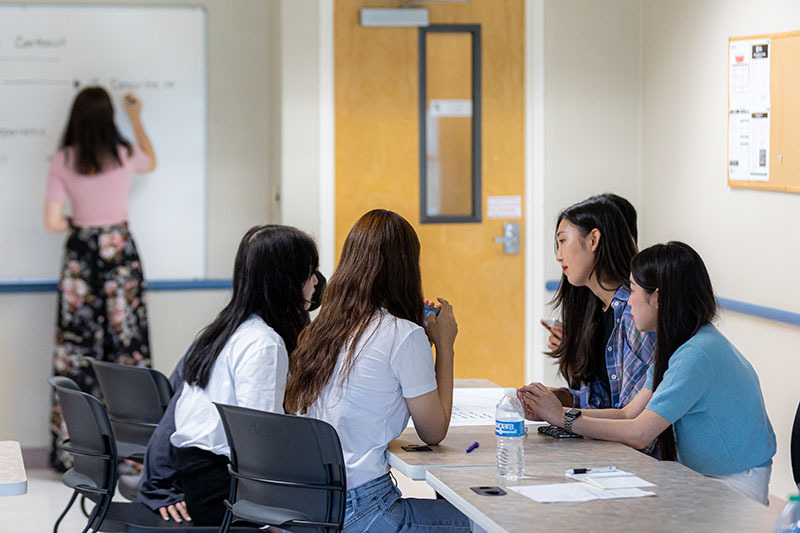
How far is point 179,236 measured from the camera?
17.2ft

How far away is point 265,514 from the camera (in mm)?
2408

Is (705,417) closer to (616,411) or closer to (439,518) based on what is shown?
(616,411)

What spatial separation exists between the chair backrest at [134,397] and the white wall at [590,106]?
2.49 m

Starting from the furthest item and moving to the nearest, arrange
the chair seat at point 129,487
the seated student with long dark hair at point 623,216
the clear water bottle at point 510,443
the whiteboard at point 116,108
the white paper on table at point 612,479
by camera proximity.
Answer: the whiteboard at point 116,108 → the chair seat at point 129,487 → the seated student with long dark hair at point 623,216 → the clear water bottle at point 510,443 → the white paper on table at point 612,479

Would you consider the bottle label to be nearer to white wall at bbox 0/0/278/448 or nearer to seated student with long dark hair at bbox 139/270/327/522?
seated student with long dark hair at bbox 139/270/327/522

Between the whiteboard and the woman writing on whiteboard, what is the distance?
0.63 ft

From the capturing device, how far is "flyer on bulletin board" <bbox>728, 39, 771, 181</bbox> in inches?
156

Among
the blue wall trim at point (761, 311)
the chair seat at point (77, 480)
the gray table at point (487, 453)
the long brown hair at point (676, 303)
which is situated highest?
the long brown hair at point (676, 303)

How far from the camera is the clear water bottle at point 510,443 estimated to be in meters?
2.18

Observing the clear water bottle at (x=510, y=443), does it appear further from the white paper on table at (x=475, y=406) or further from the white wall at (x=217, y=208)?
the white wall at (x=217, y=208)

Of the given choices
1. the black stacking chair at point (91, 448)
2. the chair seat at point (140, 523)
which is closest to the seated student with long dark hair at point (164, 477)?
the chair seat at point (140, 523)

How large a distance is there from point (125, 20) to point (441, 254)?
1.98 meters

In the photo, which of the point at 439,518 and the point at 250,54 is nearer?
the point at 439,518

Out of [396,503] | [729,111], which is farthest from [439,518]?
[729,111]
